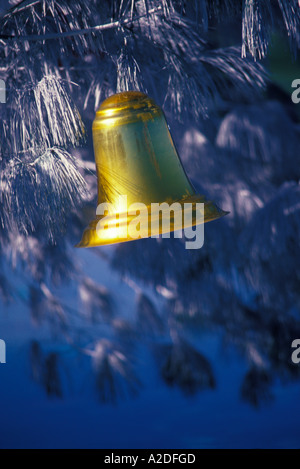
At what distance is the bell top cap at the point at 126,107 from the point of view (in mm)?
689

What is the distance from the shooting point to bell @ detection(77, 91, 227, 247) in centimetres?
69

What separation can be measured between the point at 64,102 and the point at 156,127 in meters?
0.36

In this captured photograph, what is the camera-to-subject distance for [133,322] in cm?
238

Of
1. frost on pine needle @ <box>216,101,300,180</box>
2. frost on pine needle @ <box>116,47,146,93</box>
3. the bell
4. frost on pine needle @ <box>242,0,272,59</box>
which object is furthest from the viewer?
frost on pine needle @ <box>216,101,300,180</box>

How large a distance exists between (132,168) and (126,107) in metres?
0.08

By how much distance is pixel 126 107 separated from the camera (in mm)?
689

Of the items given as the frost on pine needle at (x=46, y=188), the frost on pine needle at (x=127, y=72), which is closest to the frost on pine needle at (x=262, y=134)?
the frost on pine needle at (x=127, y=72)

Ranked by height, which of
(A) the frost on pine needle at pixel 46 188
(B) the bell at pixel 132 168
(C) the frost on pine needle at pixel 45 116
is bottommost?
(B) the bell at pixel 132 168

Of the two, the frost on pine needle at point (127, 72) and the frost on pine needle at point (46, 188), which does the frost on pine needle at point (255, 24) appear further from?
the frost on pine needle at point (46, 188)

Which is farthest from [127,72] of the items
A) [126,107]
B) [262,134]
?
[262,134]

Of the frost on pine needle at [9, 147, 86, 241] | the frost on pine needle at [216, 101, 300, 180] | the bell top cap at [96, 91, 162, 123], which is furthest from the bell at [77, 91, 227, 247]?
the frost on pine needle at [216, 101, 300, 180]

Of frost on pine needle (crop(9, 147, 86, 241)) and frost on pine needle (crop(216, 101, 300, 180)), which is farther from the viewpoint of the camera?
frost on pine needle (crop(216, 101, 300, 180))

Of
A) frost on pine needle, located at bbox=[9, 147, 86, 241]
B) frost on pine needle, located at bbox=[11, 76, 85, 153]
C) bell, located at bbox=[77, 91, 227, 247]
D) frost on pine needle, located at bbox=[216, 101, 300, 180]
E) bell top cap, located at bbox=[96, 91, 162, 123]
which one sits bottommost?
bell, located at bbox=[77, 91, 227, 247]

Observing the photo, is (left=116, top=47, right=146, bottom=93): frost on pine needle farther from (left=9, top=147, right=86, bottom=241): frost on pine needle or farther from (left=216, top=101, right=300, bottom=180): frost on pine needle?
(left=216, top=101, right=300, bottom=180): frost on pine needle
